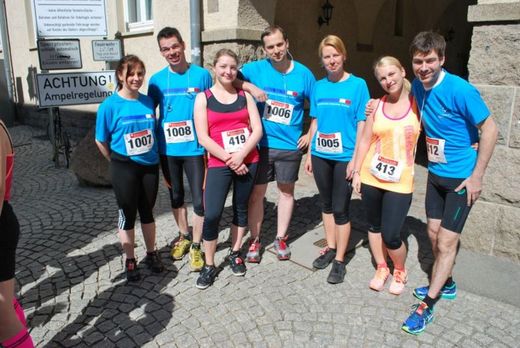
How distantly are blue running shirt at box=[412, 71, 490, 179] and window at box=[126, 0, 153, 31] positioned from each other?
6.54 meters

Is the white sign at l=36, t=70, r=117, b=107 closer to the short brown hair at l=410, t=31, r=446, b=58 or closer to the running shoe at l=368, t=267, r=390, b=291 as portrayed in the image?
the running shoe at l=368, t=267, r=390, b=291

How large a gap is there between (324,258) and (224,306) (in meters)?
1.03

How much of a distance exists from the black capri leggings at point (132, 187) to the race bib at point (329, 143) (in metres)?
1.30

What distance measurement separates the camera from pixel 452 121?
2.74m

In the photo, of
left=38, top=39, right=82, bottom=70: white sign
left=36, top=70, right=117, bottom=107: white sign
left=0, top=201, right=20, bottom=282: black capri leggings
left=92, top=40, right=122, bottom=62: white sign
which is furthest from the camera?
left=92, top=40, right=122, bottom=62: white sign

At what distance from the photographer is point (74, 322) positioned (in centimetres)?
298

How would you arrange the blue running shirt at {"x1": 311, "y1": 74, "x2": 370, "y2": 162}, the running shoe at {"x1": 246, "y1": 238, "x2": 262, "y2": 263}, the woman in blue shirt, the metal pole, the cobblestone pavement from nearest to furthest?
the cobblestone pavement, the woman in blue shirt, the blue running shirt at {"x1": 311, "y1": 74, "x2": 370, "y2": 162}, the running shoe at {"x1": 246, "y1": 238, "x2": 262, "y2": 263}, the metal pole

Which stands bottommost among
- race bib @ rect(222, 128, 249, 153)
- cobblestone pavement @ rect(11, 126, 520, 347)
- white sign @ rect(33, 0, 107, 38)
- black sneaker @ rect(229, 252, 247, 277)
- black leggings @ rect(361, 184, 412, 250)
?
cobblestone pavement @ rect(11, 126, 520, 347)

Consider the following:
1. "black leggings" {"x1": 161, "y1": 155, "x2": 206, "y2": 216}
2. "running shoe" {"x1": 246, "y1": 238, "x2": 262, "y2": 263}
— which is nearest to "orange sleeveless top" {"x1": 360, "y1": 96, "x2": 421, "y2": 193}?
"running shoe" {"x1": 246, "y1": 238, "x2": 262, "y2": 263}

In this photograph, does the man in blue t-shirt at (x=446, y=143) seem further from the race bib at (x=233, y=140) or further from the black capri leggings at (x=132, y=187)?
the black capri leggings at (x=132, y=187)

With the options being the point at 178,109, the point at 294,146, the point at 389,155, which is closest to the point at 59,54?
the point at 178,109

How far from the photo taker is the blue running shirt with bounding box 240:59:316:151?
11.7 feet

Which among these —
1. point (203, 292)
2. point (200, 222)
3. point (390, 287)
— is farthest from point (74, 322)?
point (390, 287)

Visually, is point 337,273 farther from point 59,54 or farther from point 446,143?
point 59,54
